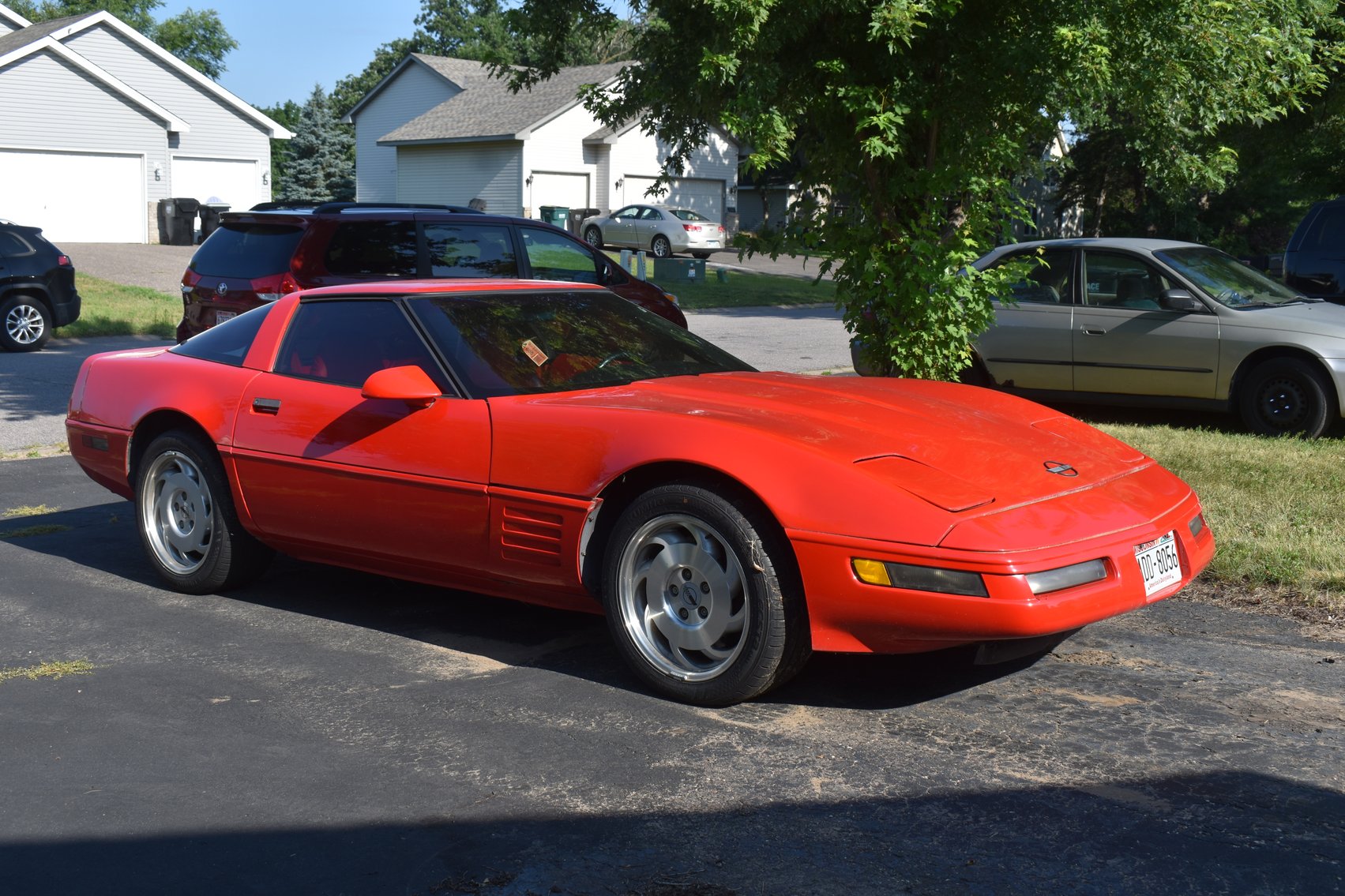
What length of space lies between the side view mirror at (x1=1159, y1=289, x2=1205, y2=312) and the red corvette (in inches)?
198

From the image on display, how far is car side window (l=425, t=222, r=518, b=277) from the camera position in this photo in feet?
35.8

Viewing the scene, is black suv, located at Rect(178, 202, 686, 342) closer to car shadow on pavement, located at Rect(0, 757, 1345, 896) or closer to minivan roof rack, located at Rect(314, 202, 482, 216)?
minivan roof rack, located at Rect(314, 202, 482, 216)

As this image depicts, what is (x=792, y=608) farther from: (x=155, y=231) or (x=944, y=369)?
(x=155, y=231)

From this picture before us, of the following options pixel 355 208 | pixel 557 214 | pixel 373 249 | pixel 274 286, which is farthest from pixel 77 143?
pixel 274 286

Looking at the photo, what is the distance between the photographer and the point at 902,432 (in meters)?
4.74

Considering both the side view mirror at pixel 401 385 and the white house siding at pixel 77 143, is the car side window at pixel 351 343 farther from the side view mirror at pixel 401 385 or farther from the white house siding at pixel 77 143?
the white house siding at pixel 77 143

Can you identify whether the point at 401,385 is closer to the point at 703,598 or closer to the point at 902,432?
the point at 703,598

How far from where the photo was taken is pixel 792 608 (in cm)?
434

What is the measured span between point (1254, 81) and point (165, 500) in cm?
734

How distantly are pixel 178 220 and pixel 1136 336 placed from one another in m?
30.3

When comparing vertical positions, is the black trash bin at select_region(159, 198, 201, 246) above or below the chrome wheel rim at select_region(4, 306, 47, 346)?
above

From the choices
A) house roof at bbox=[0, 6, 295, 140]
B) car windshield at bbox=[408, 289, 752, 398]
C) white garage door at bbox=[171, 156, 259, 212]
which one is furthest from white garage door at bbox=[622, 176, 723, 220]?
car windshield at bbox=[408, 289, 752, 398]

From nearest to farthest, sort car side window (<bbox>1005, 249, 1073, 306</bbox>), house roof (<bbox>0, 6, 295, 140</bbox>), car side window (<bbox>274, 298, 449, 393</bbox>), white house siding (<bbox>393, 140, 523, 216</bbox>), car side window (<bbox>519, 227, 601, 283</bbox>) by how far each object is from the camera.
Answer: car side window (<bbox>274, 298, 449, 393</bbox>) < car side window (<bbox>1005, 249, 1073, 306</bbox>) < car side window (<bbox>519, 227, 601, 283</bbox>) < house roof (<bbox>0, 6, 295, 140</bbox>) < white house siding (<bbox>393, 140, 523, 216</bbox>)

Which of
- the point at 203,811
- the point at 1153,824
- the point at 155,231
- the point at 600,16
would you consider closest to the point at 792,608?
the point at 1153,824
